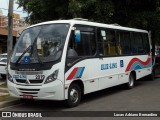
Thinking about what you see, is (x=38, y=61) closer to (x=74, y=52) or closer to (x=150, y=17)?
(x=74, y=52)

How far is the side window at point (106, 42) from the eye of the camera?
11.5 metres

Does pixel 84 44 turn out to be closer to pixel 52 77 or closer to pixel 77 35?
pixel 77 35

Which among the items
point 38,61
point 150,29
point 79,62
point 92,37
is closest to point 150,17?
point 150,29

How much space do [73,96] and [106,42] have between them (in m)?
2.94

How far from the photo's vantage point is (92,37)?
36.3 feet

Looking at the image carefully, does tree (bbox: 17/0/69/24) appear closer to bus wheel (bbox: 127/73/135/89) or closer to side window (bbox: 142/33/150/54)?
side window (bbox: 142/33/150/54)

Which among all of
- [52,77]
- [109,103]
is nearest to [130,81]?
[109,103]

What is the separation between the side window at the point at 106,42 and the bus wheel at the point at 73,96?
1.92m

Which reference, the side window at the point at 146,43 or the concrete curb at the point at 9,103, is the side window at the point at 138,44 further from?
the concrete curb at the point at 9,103

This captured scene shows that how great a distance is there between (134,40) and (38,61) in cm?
642

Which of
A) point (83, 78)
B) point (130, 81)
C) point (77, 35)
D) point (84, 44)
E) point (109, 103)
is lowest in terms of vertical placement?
point (109, 103)

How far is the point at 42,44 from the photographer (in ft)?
32.4

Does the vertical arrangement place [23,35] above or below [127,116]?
above

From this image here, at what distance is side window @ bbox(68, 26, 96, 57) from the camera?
9.95m
